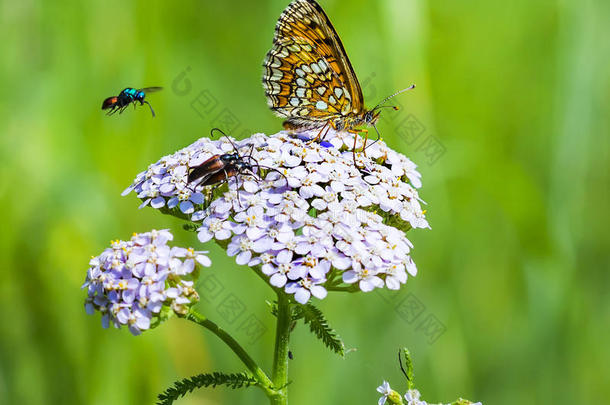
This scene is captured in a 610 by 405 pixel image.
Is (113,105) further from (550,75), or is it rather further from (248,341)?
(550,75)

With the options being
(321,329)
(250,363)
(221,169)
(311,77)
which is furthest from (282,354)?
(311,77)

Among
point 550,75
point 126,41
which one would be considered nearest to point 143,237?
point 126,41

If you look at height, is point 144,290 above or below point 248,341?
above

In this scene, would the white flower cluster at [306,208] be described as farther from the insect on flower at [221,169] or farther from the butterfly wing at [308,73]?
the butterfly wing at [308,73]

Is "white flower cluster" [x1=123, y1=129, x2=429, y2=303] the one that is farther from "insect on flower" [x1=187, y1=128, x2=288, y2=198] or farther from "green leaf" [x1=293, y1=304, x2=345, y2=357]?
"green leaf" [x1=293, y1=304, x2=345, y2=357]

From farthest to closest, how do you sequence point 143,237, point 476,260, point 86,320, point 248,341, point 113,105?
point 476,260 → point 248,341 → point 86,320 → point 113,105 → point 143,237

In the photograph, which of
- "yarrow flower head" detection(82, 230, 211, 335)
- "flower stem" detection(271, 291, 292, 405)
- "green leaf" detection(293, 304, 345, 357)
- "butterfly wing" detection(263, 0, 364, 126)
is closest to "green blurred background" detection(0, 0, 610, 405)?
"butterfly wing" detection(263, 0, 364, 126)
